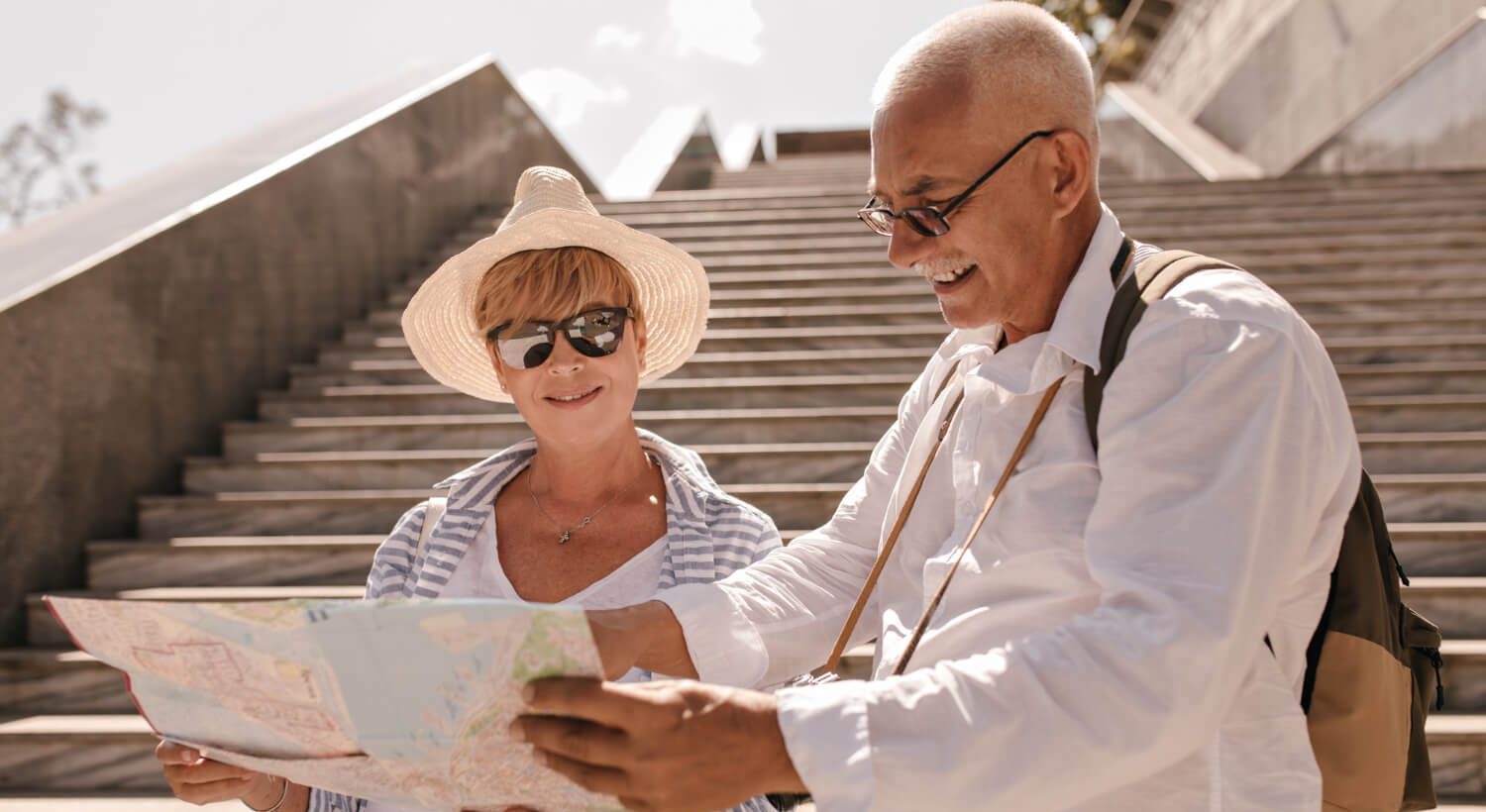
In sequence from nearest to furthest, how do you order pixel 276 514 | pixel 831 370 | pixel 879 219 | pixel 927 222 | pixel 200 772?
pixel 927 222, pixel 879 219, pixel 200 772, pixel 276 514, pixel 831 370

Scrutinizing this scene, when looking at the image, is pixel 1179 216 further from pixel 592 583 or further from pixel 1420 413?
pixel 592 583

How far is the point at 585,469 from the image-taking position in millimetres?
2629

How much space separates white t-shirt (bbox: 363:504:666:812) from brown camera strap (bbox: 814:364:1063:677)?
1.86 feet

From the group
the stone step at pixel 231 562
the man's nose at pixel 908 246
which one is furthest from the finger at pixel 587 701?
the stone step at pixel 231 562

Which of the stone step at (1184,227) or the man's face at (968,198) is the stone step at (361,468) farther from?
the man's face at (968,198)

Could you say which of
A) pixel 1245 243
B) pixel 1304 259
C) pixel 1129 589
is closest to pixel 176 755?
pixel 1129 589

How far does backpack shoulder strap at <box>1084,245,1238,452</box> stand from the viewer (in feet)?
4.92

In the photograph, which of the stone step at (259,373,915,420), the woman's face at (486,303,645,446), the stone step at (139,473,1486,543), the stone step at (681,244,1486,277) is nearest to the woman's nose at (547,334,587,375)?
→ the woman's face at (486,303,645,446)

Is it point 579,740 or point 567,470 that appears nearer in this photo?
point 579,740

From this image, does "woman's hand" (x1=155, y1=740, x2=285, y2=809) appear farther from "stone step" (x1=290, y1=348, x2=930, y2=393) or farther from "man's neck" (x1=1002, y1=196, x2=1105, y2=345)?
"stone step" (x1=290, y1=348, x2=930, y2=393)

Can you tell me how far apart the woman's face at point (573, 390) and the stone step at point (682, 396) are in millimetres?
3087

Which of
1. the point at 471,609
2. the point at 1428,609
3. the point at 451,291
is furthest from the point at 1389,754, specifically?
the point at 1428,609

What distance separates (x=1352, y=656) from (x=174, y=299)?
5137 mm

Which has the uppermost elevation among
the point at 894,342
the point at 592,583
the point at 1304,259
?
the point at 592,583
